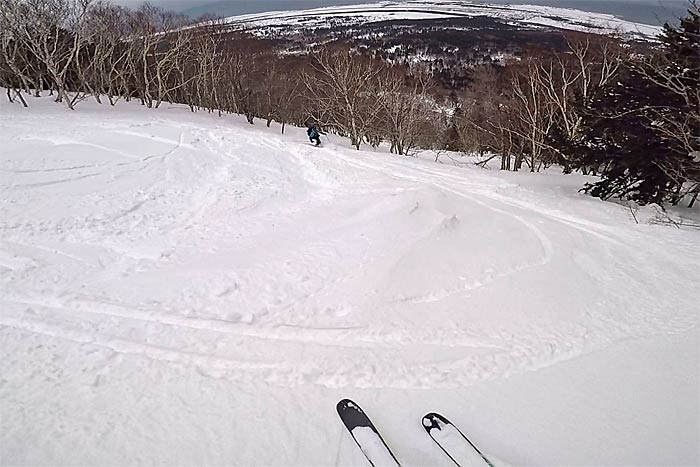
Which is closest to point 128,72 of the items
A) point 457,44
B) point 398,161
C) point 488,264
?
point 398,161

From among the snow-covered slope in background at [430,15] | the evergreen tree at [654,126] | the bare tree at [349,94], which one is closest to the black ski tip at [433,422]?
the evergreen tree at [654,126]

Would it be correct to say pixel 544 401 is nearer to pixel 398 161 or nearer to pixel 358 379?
pixel 358 379

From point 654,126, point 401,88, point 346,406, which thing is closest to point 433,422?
point 346,406

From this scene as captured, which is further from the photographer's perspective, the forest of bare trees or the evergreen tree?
the forest of bare trees

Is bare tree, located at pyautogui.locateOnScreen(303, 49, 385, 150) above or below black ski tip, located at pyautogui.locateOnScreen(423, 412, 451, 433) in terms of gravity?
above

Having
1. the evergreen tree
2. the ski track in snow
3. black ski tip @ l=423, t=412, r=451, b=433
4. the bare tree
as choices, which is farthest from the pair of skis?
the bare tree

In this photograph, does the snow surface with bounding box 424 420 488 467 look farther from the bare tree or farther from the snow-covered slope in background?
the snow-covered slope in background

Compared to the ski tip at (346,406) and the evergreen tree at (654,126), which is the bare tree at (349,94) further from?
the ski tip at (346,406)
